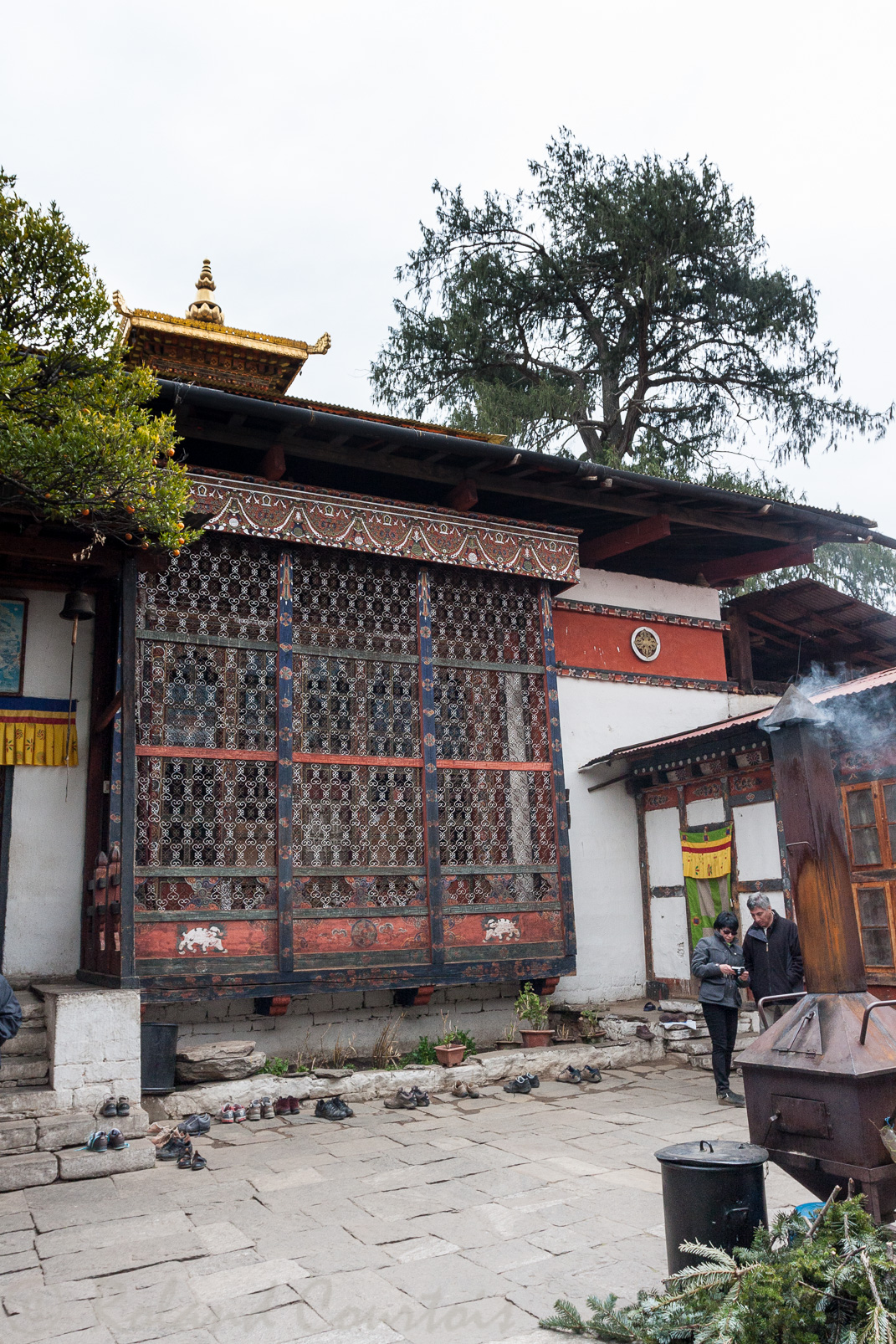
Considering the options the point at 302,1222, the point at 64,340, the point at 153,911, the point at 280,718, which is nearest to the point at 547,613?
the point at 280,718

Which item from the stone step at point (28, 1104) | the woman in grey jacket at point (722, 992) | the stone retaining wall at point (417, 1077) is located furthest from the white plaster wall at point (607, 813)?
the stone step at point (28, 1104)

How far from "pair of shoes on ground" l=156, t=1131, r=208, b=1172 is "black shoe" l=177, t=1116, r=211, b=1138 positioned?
347 mm

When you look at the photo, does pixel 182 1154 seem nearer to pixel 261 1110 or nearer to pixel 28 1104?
pixel 28 1104

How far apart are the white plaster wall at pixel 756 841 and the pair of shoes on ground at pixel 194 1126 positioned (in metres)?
5.14

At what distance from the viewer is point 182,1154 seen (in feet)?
18.4

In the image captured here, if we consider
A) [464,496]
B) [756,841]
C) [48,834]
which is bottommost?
[756,841]

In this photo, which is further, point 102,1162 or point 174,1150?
point 174,1150

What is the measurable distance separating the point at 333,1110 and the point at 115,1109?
149 cm

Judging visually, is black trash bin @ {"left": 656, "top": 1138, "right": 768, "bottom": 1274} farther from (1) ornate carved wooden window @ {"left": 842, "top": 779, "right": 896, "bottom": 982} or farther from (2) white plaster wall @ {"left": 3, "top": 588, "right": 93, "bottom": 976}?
(2) white plaster wall @ {"left": 3, "top": 588, "right": 93, "bottom": 976}

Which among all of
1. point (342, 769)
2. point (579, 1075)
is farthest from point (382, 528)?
point (579, 1075)

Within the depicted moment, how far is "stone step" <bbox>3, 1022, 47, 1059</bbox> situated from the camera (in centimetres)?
641

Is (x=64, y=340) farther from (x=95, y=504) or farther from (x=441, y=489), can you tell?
(x=441, y=489)

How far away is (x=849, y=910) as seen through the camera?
13.8 feet

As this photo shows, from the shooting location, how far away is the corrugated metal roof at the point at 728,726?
24.6 feet
